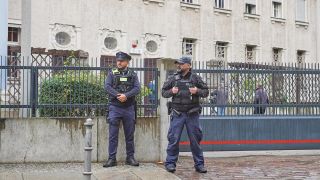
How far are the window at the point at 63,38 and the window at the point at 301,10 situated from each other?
16335 mm

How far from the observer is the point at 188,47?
29281mm

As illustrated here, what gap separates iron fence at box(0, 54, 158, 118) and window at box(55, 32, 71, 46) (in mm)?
12528

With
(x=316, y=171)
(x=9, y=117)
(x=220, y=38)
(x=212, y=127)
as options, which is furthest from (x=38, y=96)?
(x=220, y=38)

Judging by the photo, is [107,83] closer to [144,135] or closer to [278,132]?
[144,135]

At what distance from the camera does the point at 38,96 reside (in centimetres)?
A: 1134

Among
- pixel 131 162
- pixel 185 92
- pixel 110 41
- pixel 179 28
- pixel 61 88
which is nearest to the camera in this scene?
pixel 185 92

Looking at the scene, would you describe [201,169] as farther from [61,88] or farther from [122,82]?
[61,88]

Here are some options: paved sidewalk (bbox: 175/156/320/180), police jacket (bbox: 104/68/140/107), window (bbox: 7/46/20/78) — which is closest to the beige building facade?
window (bbox: 7/46/20/78)

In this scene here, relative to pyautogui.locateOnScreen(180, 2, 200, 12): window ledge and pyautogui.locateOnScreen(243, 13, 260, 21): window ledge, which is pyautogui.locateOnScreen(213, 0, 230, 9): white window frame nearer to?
pyautogui.locateOnScreen(243, 13, 260, 21): window ledge

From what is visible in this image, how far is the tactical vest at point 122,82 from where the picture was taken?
10672 mm

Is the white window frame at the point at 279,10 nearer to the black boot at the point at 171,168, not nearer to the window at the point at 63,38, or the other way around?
the window at the point at 63,38

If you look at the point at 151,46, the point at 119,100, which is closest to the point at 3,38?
the point at 119,100

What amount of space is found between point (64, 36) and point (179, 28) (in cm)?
635

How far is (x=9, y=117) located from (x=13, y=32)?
42.9 ft
